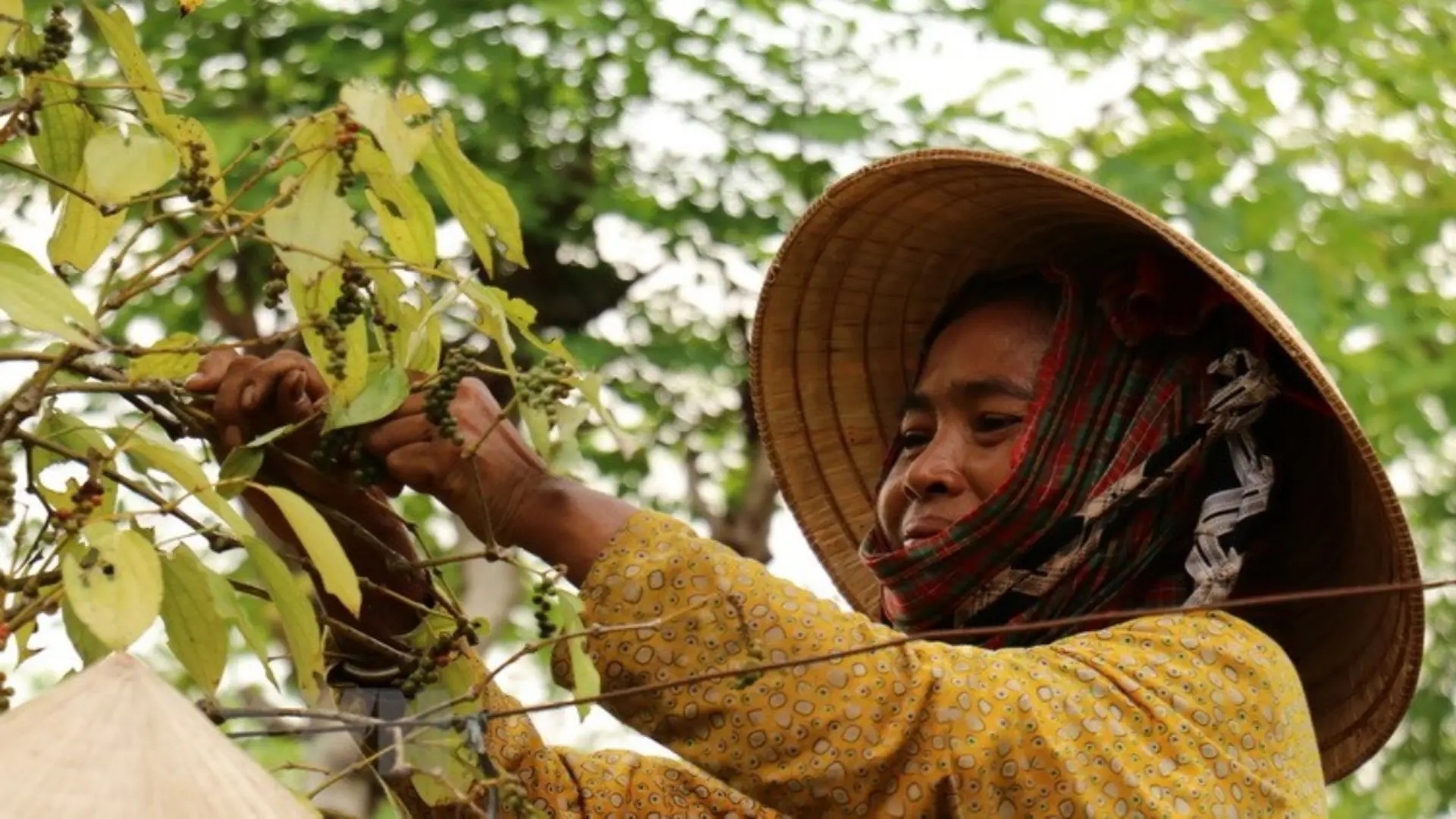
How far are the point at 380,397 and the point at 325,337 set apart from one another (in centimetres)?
6

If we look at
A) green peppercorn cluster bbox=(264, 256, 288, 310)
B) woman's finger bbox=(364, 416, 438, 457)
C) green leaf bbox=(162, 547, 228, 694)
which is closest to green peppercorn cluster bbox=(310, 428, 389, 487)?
woman's finger bbox=(364, 416, 438, 457)

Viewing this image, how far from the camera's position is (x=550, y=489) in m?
1.76

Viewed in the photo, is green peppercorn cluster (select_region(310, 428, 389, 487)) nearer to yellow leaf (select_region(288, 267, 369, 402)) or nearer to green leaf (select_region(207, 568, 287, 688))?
yellow leaf (select_region(288, 267, 369, 402))

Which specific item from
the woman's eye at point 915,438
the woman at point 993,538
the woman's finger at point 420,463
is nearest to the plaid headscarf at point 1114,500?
the woman at point 993,538

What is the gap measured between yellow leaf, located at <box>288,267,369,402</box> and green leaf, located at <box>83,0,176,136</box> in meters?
0.13

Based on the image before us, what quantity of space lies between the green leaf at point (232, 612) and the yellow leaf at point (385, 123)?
0.84ft

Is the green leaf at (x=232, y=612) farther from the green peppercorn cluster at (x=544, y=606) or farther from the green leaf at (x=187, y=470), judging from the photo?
the green peppercorn cluster at (x=544, y=606)

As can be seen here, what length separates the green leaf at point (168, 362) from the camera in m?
1.56

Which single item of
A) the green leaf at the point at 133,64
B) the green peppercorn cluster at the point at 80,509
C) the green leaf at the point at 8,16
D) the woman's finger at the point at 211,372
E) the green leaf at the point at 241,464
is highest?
the green leaf at the point at 8,16

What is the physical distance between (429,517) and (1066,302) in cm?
403

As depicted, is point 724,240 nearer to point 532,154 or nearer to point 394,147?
point 532,154

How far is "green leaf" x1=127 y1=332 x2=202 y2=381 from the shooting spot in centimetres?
156

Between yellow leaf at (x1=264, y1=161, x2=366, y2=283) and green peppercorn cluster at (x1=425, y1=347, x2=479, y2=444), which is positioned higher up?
yellow leaf at (x1=264, y1=161, x2=366, y2=283)

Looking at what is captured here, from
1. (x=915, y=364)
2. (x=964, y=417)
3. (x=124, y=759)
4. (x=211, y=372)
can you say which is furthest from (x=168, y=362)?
(x=915, y=364)
